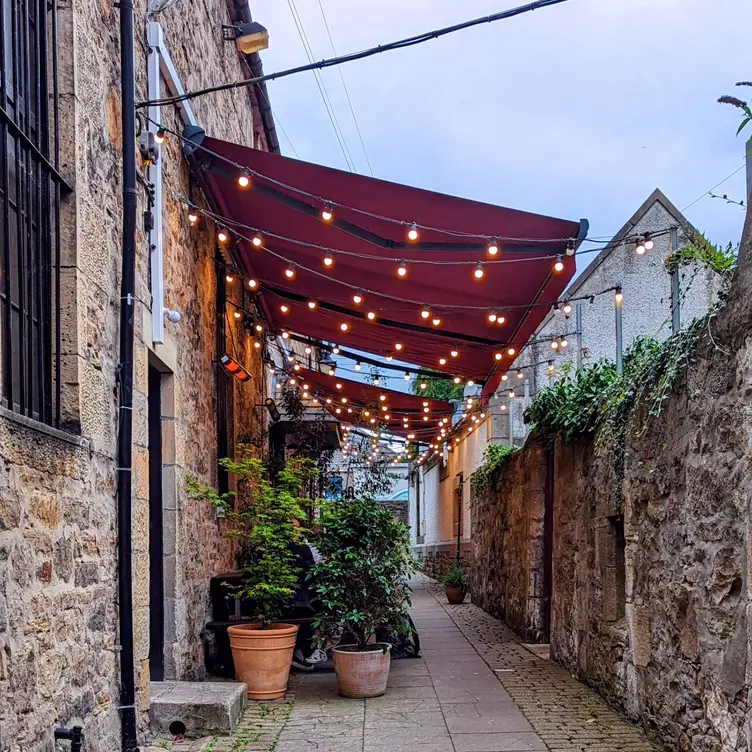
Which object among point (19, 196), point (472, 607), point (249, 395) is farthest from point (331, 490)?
point (19, 196)

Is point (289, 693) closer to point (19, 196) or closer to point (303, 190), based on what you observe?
point (303, 190)

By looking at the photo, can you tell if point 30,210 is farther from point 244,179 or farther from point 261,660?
point 261,660

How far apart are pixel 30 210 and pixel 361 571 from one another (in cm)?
386

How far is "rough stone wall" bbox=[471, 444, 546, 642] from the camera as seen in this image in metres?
8.54

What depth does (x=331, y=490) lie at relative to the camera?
1055cm

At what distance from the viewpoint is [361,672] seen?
5.74 m

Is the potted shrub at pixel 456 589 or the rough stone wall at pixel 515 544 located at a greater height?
the rough stone wall at pixel 515 544

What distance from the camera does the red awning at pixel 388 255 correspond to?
18.3 feet

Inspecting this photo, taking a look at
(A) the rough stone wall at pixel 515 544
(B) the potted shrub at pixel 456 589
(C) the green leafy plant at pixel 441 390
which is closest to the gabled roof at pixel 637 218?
(A) the rough stone wall at pixel 515 544

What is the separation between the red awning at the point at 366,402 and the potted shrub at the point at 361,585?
4.11 meters

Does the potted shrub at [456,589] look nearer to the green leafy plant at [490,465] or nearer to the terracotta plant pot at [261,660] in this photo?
the green leafy plant at [490,465]

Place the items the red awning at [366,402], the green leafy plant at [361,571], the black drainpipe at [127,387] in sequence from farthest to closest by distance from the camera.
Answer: the red awning at [366,402] < the green leafy plant at [361,571] < the black drainpipe at [127,387]

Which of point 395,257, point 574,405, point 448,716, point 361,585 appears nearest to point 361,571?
point 361,585

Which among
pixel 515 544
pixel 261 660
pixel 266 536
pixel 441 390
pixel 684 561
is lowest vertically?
pixel 261 660
